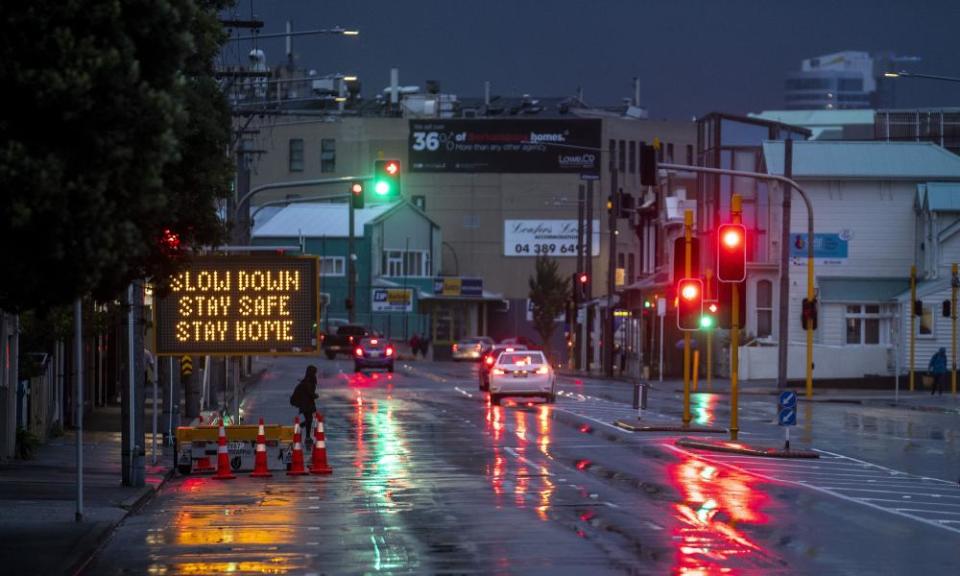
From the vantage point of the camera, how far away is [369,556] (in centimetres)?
1603

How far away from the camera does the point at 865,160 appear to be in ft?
222

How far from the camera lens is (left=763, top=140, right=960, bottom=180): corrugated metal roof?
66.6 m

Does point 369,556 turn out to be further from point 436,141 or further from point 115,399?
point 436,141

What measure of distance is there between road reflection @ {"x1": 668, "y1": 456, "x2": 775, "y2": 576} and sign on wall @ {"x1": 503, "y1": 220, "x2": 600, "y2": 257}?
3525 inches

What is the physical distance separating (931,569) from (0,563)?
349 inches

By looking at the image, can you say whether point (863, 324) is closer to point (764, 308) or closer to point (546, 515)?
point (764, 308)

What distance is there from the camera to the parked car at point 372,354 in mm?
70312

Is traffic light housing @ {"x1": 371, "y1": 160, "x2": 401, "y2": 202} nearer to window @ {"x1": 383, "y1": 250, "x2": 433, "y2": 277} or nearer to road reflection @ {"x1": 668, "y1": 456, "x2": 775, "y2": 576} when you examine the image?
road reflection @ {"x1": 668, "y1": 456, "x2": 775, "y2": 576}

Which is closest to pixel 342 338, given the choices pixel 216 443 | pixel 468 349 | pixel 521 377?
pixel 468 349

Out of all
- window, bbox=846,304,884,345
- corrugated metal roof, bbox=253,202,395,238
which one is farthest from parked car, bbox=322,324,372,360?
window, bbox=846,304,884,345

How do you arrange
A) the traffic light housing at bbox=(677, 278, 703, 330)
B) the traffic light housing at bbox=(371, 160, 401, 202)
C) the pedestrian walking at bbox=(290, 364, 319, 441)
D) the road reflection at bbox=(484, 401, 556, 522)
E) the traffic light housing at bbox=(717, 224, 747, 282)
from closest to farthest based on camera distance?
the road reflection at bbox=(484, 401, 556, 522) < the traffic light housing at bbox=(717, 224, 747, 282) < the pedestrian walking at bbox=(290, 364, 319, 441) < the traffic light housing at bbox=(677, 278, 703, 330) < the traffic light housing at bbox=(371, 160, 401, 202)

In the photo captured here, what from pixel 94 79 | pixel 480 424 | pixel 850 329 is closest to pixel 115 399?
pixel 480 424

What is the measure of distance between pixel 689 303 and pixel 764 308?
116 feet

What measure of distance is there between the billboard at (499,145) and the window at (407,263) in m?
7.44
